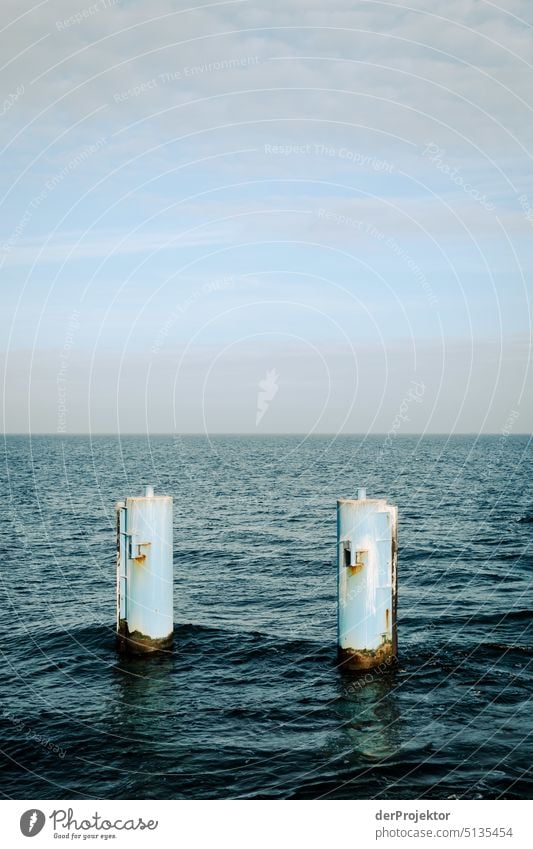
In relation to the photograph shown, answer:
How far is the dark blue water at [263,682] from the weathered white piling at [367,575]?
48.3 inches

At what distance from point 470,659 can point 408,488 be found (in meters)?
61.0

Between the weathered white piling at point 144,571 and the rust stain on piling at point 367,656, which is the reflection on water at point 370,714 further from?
the weathered white piling at point 144,571

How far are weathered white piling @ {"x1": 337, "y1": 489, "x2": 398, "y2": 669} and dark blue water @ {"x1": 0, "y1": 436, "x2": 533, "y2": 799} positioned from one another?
4.02ft

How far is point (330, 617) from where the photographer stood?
2902 cm

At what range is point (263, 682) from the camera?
72.2 feet

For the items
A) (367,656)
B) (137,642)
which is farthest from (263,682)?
(137,642)

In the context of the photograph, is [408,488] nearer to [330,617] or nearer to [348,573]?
[330,617]

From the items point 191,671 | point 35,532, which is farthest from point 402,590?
point 35,532

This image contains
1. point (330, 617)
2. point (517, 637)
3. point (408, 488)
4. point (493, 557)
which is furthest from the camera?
point (408, 488)

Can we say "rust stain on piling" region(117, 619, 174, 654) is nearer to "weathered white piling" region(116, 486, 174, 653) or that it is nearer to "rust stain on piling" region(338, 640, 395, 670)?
"weathered white piling" region(116, 486, 174, 653)
